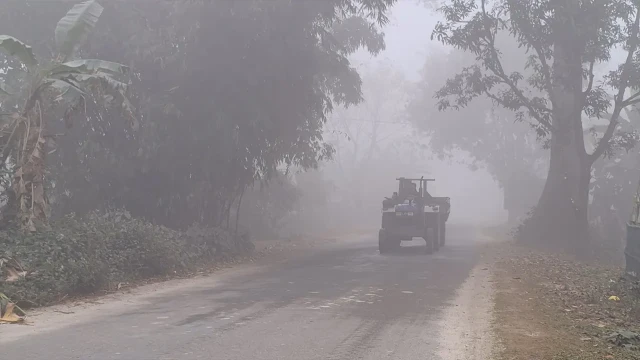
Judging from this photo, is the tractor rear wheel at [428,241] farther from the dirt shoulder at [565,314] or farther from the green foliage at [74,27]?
the green foliage at [74,27]

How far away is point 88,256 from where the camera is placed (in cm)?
1102

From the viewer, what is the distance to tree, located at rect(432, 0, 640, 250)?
1906cm

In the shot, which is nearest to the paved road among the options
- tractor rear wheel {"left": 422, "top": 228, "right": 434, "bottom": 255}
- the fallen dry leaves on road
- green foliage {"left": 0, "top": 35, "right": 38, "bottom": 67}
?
the fallen dry leaves on road

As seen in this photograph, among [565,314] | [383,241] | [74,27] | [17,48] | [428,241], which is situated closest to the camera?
[565,314]

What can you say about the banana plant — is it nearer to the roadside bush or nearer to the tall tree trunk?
the roadside bush

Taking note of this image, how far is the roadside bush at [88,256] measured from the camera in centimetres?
973

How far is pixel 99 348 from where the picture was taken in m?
7.02

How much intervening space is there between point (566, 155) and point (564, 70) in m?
3.70

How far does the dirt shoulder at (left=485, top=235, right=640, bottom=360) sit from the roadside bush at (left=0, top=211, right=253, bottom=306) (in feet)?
21.7

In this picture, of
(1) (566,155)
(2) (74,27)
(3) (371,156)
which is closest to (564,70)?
(1) (566,155)

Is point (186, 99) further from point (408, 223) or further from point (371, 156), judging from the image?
point (371, 156)

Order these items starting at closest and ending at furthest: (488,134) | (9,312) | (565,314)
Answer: (9,312) < (565,314) < (488,134)

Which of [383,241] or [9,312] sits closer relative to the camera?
[9,312]

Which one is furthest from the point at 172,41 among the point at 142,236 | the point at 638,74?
the point at 638,74
